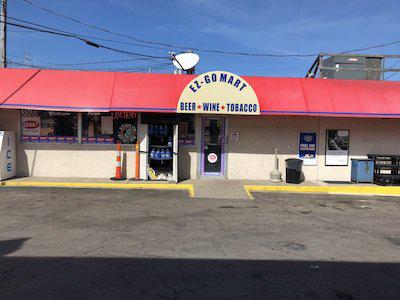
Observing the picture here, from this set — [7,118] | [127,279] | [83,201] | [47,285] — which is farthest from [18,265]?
[7,118]

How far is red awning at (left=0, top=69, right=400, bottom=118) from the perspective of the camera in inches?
539

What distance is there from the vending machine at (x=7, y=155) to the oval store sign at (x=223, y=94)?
5884 mm

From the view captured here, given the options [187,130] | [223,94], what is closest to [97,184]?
[187,130]

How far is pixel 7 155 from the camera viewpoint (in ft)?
45.4

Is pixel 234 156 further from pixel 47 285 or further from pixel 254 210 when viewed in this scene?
pixel 47 285

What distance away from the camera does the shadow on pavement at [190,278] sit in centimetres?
483

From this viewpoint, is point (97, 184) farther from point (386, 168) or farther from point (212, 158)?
point (386, 168)

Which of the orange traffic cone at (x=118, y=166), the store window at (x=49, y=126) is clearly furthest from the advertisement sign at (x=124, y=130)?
the store window at (x=49, y=126)

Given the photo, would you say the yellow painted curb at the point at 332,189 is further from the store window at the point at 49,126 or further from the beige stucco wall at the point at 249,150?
the store window at the point at 49,126

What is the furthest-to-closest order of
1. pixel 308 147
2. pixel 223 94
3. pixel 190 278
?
pixel 308 147
pixel 223 94
pixel 190 278

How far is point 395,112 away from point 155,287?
12402mm

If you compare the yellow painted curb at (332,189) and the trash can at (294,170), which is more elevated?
the trash can at (294,170)

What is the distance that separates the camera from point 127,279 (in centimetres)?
525

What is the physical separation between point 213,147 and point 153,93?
301 cm
